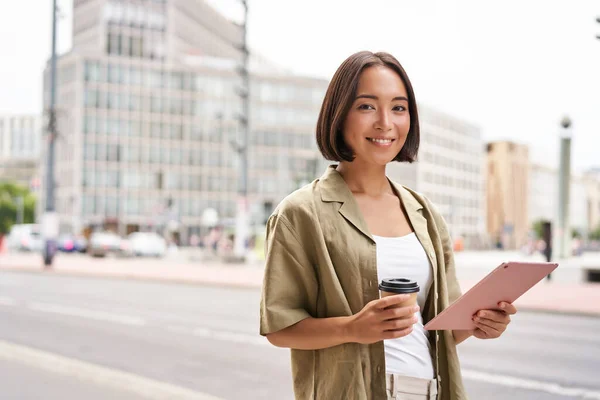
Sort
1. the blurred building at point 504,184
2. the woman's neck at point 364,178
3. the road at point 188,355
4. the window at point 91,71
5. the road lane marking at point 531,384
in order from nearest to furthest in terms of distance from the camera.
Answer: the woman's neck at point 364,178 < the road at point 188,355 < the road lane marking at point 531,384 < the window at point 91,71 < the blurred building at point 504,184

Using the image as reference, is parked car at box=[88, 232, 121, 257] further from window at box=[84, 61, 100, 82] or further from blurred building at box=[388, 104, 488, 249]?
blurred building at box=[388, 104, 488, 249]

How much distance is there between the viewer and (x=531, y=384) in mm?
7852

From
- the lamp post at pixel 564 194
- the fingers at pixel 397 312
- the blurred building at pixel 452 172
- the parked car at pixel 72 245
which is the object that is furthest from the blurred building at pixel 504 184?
the fingers at pixel 397 312

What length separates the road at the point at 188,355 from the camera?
7195mm

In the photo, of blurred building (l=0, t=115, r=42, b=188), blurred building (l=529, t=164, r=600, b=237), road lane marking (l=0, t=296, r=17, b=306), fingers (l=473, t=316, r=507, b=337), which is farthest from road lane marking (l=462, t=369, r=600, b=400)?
blurred building (l=0, t=115, r=42, b=188)

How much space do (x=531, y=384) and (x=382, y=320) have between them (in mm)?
6533

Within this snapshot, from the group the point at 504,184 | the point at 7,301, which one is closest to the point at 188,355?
the point at 7,301

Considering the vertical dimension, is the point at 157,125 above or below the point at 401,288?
above

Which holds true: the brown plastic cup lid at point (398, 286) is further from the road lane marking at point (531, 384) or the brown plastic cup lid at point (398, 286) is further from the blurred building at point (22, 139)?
the blurred building at point (22, 139)

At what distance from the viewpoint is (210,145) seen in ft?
308

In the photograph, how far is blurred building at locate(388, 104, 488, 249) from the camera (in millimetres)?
112219

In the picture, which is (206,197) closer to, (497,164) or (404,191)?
(497,164)

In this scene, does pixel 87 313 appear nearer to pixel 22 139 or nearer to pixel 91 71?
pixel 91 71

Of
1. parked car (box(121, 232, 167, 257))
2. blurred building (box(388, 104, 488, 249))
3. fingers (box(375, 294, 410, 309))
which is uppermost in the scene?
blurred building (box(388, 104, 488, 249))
